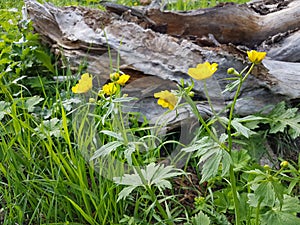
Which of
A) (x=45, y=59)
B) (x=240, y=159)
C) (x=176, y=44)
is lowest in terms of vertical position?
(x=240, y=159)

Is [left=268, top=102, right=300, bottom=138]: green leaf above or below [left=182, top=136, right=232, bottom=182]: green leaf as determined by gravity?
below

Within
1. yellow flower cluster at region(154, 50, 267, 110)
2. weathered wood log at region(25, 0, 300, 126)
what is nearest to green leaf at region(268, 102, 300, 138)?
weathered wood log at region(25, 0, 300, 126)

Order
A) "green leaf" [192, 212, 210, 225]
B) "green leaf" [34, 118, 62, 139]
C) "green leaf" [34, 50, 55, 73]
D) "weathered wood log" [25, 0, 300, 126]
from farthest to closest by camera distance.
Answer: "green leaf" [34, 50, 55, 73] → "weathered wood log" [25, 0, 300, 126] → "green leaf" [34, 118, 62, 139] → "green leaf" [192, 212, 210, 225]

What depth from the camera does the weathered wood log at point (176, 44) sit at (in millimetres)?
2164

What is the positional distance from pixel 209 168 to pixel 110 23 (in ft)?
5.08

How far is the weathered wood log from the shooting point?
216cm

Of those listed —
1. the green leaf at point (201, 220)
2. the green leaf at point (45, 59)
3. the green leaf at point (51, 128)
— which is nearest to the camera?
the green leaf at point (201, 220)

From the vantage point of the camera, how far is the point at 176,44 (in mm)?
2266

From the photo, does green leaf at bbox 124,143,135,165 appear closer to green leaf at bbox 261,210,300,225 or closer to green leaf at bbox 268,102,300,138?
green leaf at bbox 261,210,300,225

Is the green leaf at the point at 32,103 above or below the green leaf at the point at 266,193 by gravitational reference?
below

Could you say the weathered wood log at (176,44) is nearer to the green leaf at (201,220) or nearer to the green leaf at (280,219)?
the green leaf at (201,220)

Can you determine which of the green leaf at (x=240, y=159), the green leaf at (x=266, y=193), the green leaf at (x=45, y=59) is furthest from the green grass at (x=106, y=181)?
the green leaf at (x=45, y=59)

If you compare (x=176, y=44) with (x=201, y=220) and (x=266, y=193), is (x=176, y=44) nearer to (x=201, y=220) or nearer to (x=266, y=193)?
(x=201, y=220)

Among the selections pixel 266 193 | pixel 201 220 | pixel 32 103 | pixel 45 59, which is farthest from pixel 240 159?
pixel 45 59
